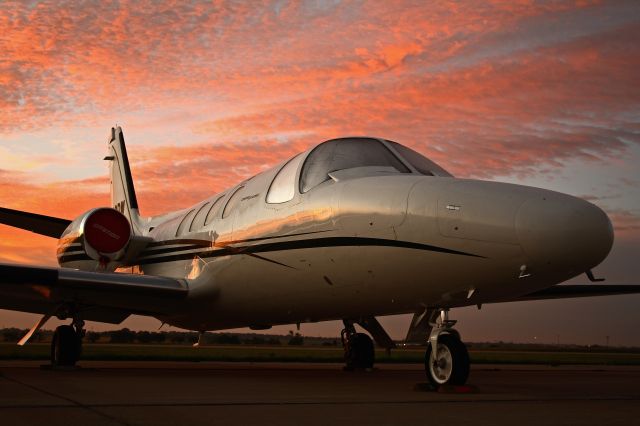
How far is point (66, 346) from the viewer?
13031mm

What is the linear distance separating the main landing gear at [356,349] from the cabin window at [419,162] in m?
5.67

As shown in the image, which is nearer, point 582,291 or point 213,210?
point 213,210

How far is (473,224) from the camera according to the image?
7.52 metres

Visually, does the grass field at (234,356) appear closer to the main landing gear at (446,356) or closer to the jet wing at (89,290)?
the jet wing at (89,290)

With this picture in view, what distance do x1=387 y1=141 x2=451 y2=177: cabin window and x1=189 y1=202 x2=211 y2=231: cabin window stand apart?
4421 millimetres

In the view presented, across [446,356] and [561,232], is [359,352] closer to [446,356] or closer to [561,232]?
[446,356]

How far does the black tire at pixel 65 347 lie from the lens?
13000mm

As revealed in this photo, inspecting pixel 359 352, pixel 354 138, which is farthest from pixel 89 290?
pixel 359 352

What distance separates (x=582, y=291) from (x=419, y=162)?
688 centimetres

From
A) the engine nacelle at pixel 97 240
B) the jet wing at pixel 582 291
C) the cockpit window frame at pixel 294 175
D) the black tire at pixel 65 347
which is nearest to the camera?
the cockpit window frame at pixel 294 175

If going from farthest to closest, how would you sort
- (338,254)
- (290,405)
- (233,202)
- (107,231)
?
(107,231) → (233,202) → (338,254) → (290,405)

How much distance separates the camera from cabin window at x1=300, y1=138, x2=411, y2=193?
9.87m

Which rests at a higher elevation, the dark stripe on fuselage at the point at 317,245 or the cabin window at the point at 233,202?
the cabin window at the point at 233,202

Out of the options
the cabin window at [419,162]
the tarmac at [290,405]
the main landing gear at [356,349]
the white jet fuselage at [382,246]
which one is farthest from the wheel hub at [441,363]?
the main landing gear at [356,349]
